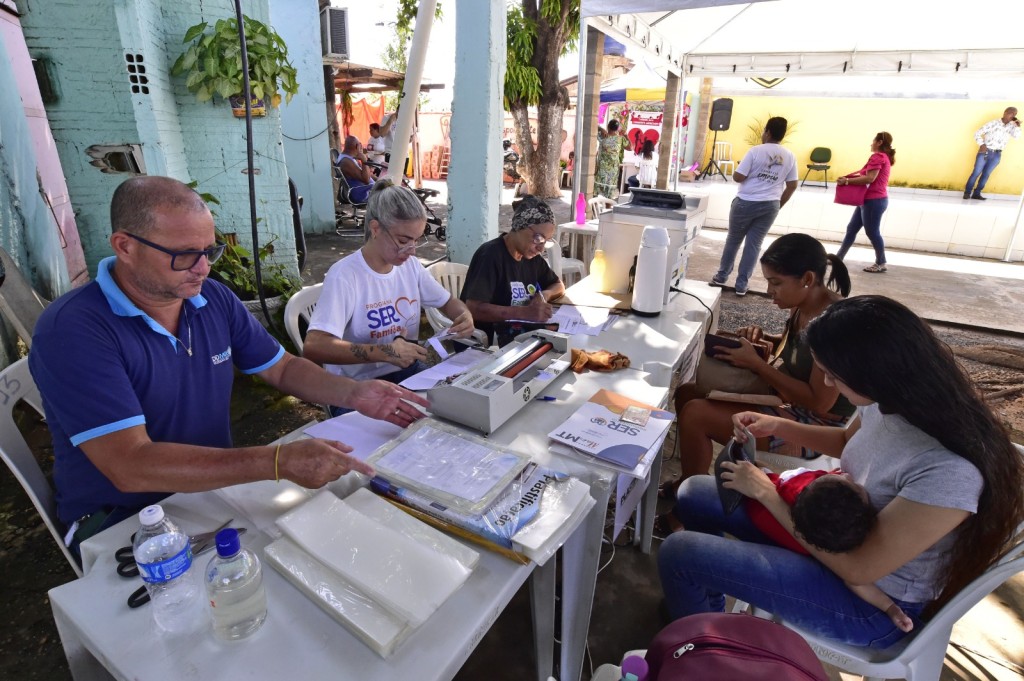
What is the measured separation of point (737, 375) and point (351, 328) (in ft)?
5.53

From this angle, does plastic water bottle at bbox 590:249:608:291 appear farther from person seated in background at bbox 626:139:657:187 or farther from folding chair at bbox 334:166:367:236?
person seated in background at bbox 626:139:657:187

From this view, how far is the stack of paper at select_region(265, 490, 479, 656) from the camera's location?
0.90 metres

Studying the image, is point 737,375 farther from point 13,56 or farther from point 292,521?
point 13,56

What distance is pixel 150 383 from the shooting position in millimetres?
1396

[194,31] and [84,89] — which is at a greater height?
[194,31]

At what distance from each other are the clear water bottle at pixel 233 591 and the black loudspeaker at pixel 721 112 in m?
15.0

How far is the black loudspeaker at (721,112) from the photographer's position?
13508mm

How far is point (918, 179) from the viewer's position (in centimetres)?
1266

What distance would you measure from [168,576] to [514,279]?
2145 mm

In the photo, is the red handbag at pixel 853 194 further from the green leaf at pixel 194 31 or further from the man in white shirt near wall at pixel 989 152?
the man in white shirt near wall at pixel 989 152

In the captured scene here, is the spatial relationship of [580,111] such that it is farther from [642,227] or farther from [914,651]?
[914,651]

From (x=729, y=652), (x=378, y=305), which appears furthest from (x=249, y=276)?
(x=729, y=652)

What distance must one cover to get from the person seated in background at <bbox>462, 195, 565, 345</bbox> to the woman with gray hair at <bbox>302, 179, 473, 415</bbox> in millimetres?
266

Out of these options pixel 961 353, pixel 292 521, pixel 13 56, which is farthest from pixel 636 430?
pixel 961 353
